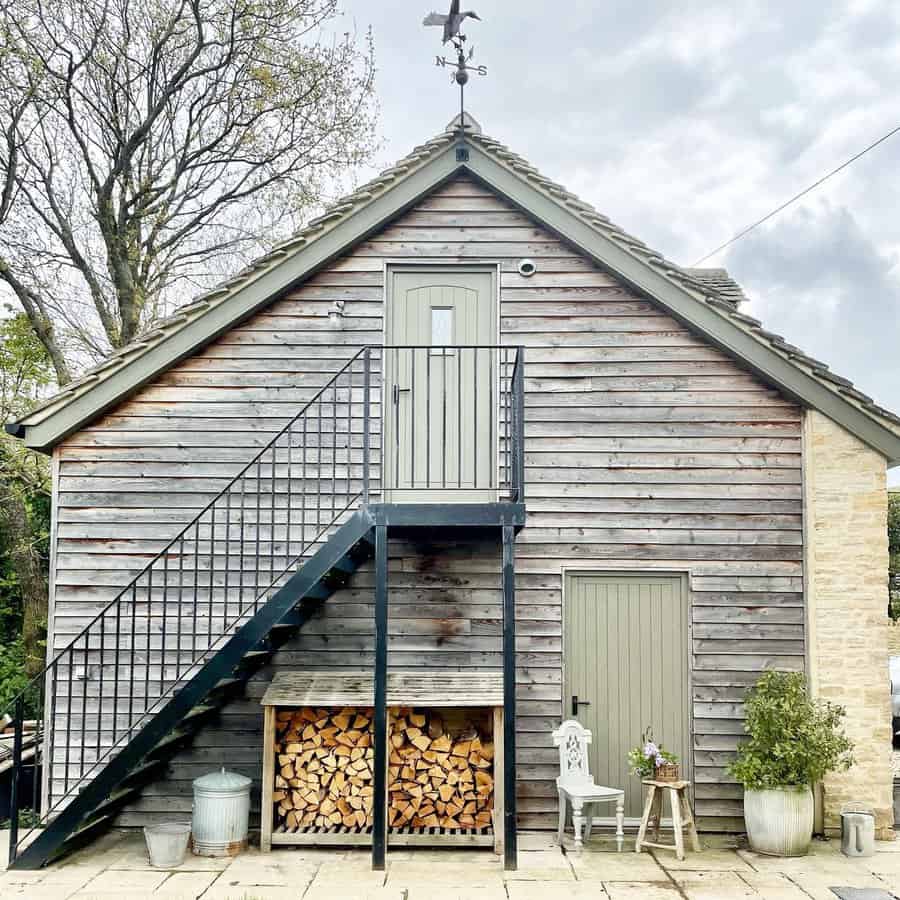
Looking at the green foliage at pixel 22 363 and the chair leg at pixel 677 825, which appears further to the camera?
the green foliage at pixel 22 363

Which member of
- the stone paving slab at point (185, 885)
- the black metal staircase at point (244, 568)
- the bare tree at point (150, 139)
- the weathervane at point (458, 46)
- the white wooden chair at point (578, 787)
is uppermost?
the bare tree at point (150, 139)

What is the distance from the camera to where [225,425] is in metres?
8.40

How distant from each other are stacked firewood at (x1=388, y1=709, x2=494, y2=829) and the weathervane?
16.1ft

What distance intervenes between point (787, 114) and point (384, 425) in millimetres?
16471

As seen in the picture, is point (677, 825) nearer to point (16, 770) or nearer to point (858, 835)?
point (858, 835)

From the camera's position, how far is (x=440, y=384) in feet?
28.0

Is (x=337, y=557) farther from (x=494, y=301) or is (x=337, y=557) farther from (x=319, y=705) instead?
(x=494, y=301)

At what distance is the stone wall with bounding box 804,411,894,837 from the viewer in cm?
786

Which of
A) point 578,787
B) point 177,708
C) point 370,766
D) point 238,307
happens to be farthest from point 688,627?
point 238,307

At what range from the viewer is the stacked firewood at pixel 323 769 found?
7547mm

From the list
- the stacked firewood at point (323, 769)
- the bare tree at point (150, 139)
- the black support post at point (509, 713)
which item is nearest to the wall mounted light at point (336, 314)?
the black support post at point (509, 713)

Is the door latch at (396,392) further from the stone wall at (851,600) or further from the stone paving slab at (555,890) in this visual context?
the stone paving slab at (555,890)

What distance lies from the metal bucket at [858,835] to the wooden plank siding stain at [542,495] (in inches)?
38.3

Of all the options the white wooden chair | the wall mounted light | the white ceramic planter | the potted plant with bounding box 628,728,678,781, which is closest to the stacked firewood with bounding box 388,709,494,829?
the white wooden chair
